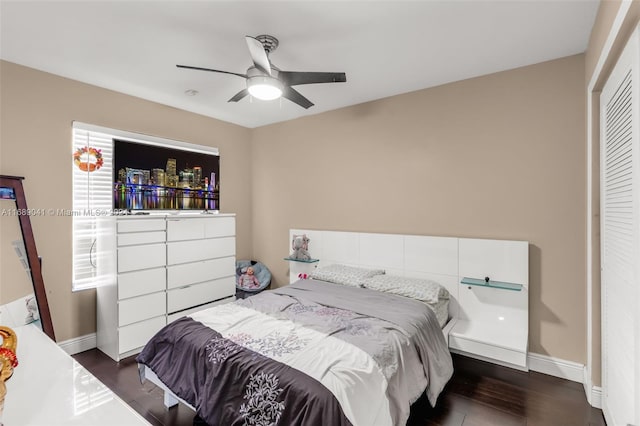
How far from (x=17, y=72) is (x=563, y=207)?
4.71 metres

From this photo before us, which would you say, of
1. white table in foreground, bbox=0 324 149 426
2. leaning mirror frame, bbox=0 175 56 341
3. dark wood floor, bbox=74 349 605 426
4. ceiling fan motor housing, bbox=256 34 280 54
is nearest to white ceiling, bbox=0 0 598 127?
ceiling fan motor housing, bbox=256 34 280 54

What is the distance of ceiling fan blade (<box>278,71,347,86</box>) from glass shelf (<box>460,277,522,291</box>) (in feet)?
6.74

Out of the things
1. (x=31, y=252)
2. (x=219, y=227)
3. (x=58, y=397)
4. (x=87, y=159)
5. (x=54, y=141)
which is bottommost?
(x=58, y=397)

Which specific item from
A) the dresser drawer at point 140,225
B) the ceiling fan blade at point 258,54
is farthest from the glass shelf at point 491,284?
the dresser drawer at point 140,225

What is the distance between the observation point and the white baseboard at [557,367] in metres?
2.49

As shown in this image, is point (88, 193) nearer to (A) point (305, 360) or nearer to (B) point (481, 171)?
(A) point (305, 360)

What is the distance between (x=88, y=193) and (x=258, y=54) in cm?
241

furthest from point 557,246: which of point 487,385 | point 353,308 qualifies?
point 353,308

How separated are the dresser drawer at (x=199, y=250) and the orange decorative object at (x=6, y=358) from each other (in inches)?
90.4

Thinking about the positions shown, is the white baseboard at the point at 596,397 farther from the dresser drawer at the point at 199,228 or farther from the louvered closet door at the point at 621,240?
the dresser drawer at the point at 199,228

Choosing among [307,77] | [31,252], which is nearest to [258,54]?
[307,77]

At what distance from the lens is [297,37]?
2244 millimetres

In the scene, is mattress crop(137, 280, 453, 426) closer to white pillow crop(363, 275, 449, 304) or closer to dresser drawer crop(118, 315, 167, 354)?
white pillow crop(363, 275, 449, 304)

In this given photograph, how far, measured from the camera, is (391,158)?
11.3 feet
